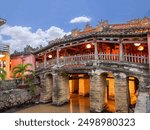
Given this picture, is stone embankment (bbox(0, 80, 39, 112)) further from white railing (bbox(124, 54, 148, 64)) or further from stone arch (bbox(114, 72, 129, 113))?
white railing (bbox(124, 54, 148, 64))

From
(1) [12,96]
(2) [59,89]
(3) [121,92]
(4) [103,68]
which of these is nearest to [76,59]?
(2) [59,89]

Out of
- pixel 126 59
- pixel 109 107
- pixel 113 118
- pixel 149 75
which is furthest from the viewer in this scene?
pixel 109 107

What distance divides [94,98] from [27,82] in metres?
5.19

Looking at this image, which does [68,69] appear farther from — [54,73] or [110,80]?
[110,80]

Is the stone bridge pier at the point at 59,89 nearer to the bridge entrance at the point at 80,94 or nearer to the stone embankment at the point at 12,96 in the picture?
the bridge entrance at the point at 80,94

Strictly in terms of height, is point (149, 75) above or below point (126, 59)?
below

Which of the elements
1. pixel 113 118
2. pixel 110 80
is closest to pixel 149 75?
pixel 113 118

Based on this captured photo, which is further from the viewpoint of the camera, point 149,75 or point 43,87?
point 43,87

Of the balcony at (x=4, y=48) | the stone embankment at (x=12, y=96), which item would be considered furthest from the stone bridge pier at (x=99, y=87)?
the balcony at (x=4, y=48)

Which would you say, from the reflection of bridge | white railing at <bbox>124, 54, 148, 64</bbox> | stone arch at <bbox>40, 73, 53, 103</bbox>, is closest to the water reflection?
the reflection of bridge

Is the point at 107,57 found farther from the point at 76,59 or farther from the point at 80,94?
the point at 80,94

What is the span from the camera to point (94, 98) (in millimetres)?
10008

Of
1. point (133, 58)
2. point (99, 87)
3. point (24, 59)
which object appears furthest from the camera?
point (24, 59)

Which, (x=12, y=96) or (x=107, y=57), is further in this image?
(x=12, y=96)
